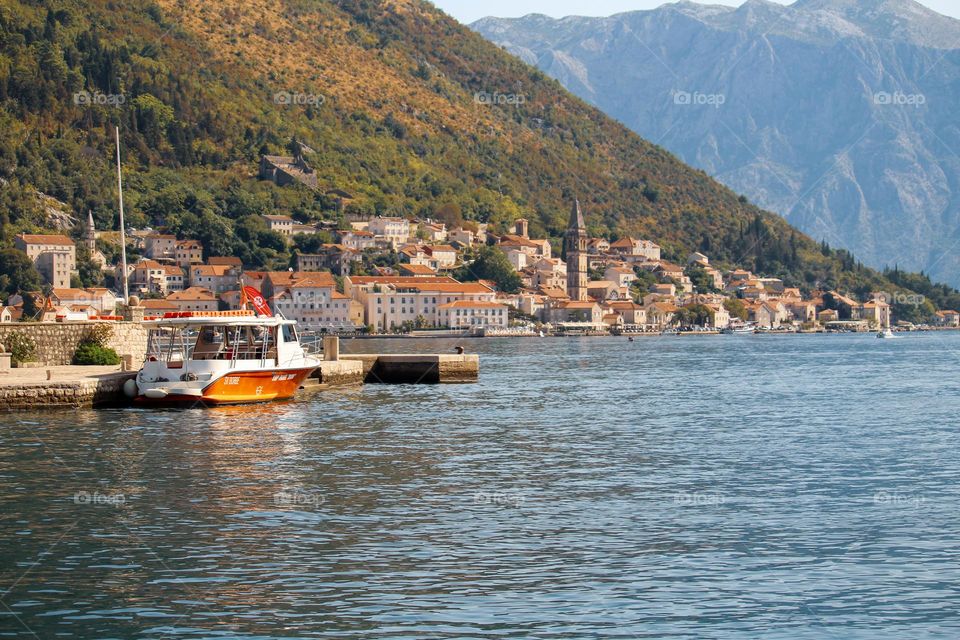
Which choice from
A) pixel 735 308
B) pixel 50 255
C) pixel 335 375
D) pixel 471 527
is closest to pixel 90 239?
pixel 50 255

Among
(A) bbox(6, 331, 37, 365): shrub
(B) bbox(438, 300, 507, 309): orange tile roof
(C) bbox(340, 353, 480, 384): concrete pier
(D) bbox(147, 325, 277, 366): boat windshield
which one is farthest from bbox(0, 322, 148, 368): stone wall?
(B) bbox(438, 300, 507, 309): orange tile roof

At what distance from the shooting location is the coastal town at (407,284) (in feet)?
477

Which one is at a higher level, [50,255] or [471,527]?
[50,255]

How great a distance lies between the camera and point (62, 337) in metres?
44.3

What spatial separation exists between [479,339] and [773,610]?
13260cm

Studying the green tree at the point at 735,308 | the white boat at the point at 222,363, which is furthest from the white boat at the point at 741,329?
the white boat at the point at 222,363

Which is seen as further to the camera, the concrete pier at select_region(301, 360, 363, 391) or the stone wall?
the concrete pier at select_region(301, 360, 363, 391)

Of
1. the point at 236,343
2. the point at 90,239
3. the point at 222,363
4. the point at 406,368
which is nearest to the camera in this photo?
the point at 222,363

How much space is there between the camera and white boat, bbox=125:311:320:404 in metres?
38.8

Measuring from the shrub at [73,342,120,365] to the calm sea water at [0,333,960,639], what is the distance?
716 cm

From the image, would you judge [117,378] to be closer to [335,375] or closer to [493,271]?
[335,375]

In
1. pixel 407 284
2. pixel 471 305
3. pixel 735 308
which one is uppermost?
pixel 407 284

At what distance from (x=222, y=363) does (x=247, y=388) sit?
121cm

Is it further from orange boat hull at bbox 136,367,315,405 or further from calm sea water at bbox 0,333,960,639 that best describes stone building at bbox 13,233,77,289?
calm sea water at bbox 0,333,960,639
